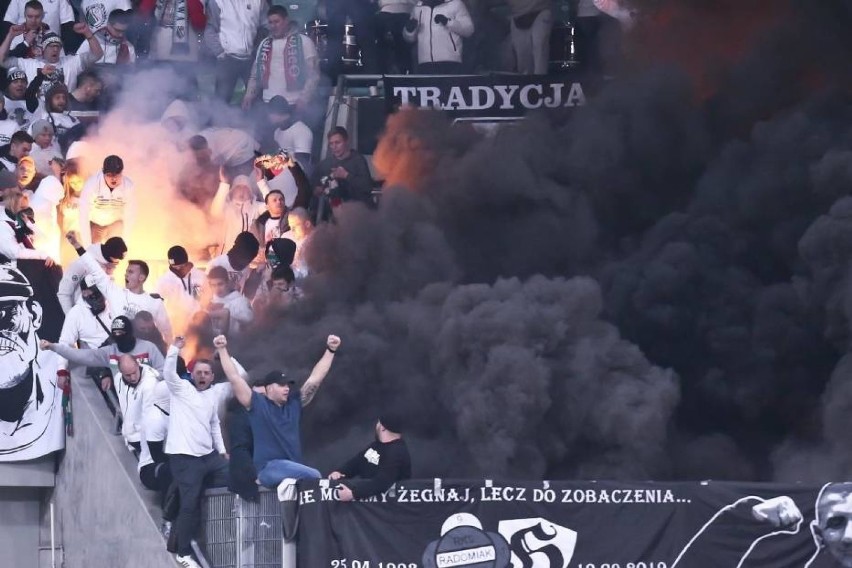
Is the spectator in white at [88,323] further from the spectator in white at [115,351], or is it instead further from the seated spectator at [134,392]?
the seated spectator at [134,392]

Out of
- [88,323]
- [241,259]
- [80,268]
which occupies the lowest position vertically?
[88,323]

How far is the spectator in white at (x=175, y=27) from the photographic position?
22281 mm

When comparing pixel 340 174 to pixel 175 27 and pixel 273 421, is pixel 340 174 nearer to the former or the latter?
pixel 175 27

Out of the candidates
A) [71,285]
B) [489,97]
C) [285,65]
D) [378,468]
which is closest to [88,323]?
[71,285]

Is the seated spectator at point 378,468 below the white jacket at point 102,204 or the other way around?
below

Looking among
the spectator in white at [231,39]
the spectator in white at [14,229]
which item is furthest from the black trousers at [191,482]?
the spectator in white at [231,39]

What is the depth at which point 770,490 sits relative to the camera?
1209 cm

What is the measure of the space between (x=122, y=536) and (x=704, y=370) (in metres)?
6.95

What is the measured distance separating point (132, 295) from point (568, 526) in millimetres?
6778

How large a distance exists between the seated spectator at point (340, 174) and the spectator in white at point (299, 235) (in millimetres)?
563

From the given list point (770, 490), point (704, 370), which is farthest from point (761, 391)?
point (770, 490)

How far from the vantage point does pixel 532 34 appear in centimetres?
2220

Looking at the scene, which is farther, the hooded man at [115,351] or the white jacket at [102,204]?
the white jacket at [102,204]

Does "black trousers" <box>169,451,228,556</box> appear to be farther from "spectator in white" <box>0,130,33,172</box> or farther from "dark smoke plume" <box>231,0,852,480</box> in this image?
"spectator in white" <box>0,130,33,172</box>
